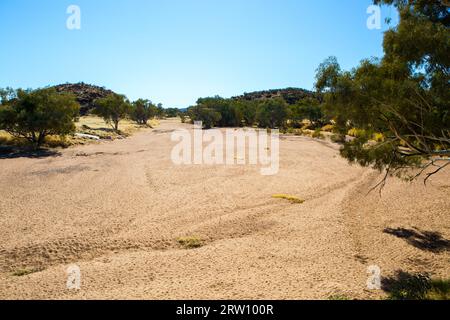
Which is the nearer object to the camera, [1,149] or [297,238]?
[297,238]

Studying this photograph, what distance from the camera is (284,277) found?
356 inches

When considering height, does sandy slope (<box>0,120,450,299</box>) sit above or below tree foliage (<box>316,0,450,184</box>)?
below

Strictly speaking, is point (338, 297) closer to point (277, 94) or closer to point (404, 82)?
point (404, 82)

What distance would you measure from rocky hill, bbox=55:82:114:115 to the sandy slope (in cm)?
9980

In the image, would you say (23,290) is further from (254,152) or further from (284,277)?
(254,152)

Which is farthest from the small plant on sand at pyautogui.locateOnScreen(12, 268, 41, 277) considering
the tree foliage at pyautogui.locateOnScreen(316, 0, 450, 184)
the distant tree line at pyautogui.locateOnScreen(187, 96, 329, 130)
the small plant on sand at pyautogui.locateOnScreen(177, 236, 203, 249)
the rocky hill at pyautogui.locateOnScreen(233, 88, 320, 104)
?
the rocky hill at pyautogui.locateOnScreen(233, 88, 320, 104)

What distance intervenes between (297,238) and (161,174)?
15444mm

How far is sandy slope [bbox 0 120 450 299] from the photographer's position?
8.66 meters

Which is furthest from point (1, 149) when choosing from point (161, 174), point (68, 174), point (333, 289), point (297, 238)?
point (333, 289)

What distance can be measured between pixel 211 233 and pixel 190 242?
1.31m

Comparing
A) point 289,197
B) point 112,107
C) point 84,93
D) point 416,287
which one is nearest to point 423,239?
point 416,287

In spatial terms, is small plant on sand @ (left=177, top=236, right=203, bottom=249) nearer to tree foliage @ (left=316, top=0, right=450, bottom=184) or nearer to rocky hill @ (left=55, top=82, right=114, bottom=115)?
tree foliage @ (left=316, top=0, right=450, bottom=184)

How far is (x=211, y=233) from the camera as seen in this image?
42.8 feet

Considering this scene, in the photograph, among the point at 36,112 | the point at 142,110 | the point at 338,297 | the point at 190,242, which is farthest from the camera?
the point at 142,110
